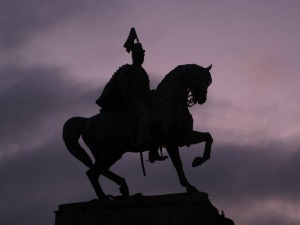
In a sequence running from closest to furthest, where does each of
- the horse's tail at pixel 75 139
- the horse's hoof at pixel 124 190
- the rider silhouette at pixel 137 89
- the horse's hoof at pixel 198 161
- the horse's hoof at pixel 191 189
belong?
the horse's hoof at pixel 191 189 → the horse's hoof at pixel 198 161 → the rider silhouette at pixel 137 89 → the horse's hoof at pixel 124 190 → the horse's tail at pixel 75 139

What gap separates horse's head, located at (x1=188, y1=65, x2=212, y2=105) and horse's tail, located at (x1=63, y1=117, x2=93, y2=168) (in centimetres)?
269

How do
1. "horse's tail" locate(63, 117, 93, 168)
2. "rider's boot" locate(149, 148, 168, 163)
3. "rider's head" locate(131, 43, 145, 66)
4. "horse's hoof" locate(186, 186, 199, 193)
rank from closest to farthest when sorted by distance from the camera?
"horse's hoof" locate(186, 186, 199, 193)
"rider's boot" locate(149, 148, 168, 163)
"horse's tail" locate(63, 117, 93, 168)
"rider's head" locate(131, 43, 145, 66)

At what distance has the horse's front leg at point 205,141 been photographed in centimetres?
1343

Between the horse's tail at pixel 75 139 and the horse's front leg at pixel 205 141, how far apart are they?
2558 mm

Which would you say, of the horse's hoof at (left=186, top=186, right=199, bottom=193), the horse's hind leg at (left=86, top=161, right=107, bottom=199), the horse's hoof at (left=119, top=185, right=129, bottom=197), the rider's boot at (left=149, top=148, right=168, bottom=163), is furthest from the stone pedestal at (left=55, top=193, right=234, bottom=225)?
the rider's boot at (left=149, top=148, right=168, bottom=163)

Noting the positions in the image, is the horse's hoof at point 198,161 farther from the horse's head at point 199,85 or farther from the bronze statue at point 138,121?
the horse's head at point 199,85

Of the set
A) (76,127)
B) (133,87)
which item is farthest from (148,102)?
(76,127)

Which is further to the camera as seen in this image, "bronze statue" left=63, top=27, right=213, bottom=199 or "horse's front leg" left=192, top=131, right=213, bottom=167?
"bronze statue" left=63, top=27, right=213, bottom=199

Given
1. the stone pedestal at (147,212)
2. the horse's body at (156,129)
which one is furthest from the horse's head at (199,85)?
the stone pedestal at (147,212)

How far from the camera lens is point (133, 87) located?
47.2 ft

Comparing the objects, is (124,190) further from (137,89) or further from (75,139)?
(137,89)

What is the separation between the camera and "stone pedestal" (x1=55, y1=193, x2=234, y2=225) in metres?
12.6

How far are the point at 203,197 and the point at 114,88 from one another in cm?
357

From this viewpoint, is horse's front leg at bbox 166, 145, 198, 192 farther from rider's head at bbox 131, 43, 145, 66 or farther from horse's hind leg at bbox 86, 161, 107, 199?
rider's head at bbox 131, 43, 145, 66
